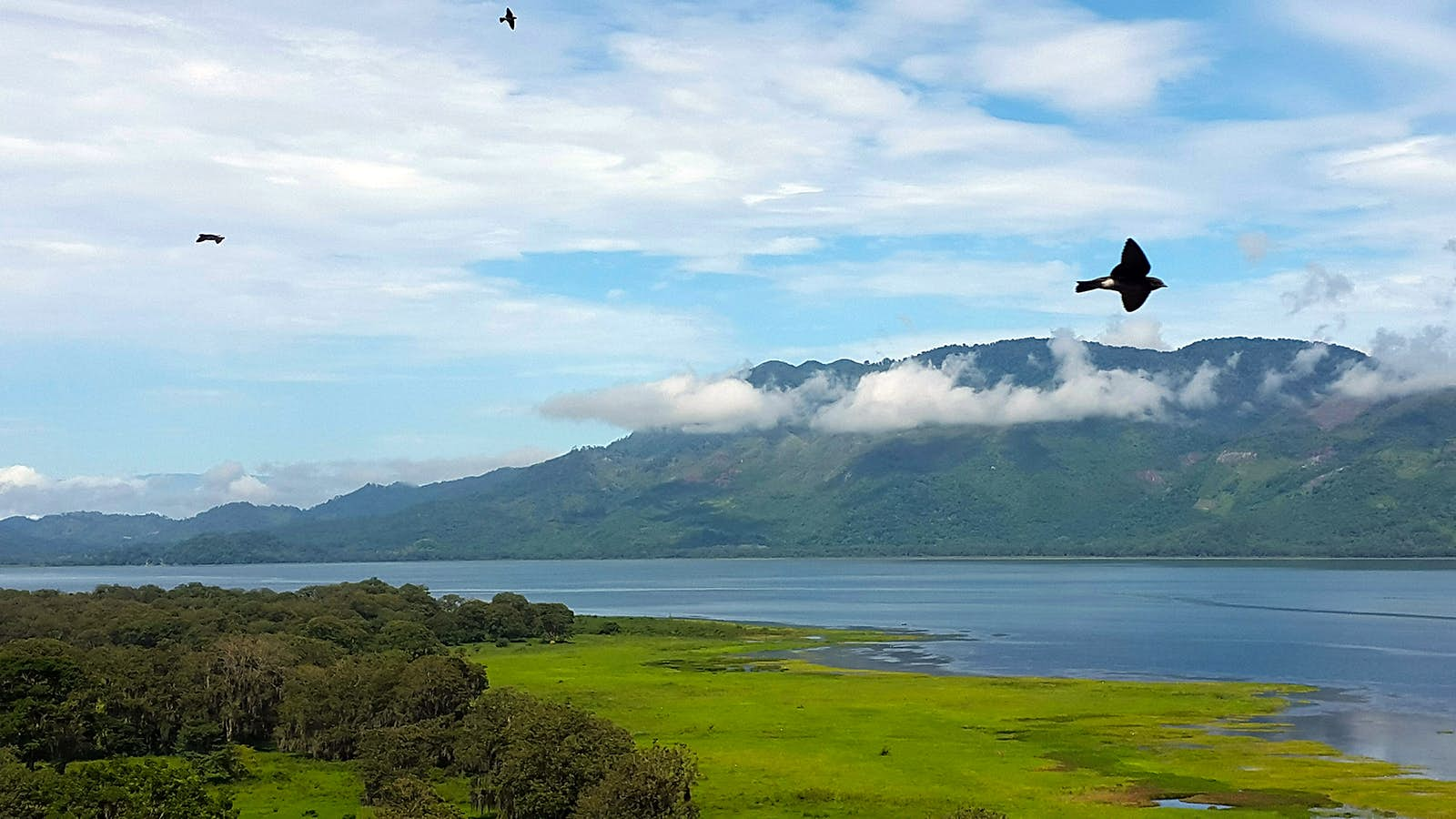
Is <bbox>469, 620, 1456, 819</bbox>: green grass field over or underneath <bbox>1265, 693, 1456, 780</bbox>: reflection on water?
over

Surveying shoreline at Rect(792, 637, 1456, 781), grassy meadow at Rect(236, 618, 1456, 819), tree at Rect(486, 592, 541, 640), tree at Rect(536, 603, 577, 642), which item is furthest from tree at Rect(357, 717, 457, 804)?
tree at Rect(536, 603, 577, 642)

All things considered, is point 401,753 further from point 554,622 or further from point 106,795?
point 554,622

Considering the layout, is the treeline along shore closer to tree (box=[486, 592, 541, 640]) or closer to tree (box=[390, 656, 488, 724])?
tree (box=[390, 656, 488, 724])

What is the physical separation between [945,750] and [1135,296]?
7924cm

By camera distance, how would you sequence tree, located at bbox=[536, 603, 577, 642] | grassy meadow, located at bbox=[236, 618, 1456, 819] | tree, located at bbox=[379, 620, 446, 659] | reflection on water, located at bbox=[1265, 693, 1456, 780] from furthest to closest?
1. tree, located at bbox=[536, 603, 577, 642]
2. tree, located at bbox=[379, 620, 446, 659]
3. reflection on water, located at bbox=[1265, 693, 1456, 780]
4. grassy meadow, located at bbox=[236, 618, 1456, 819]

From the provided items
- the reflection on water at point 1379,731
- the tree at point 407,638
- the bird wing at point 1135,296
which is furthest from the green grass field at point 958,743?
the bird wing at point 1135,296

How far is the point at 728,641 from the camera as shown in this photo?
18762 cm

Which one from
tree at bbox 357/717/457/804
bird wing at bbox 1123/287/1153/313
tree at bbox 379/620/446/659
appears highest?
bird wing at bbox 1123/287/1153/313

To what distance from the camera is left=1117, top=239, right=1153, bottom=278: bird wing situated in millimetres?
18047

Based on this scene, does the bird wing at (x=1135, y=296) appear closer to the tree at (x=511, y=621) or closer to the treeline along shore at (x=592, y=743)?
the treeline along shore at (x=592, y=743)

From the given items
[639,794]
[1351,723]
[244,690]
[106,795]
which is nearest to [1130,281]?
[639,794]

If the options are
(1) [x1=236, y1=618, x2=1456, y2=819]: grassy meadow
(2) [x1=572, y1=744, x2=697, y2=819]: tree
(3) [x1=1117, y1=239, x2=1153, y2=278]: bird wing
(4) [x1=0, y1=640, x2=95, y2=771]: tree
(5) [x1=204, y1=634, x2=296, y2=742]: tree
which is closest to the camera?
(3) [x1=1117, y1=239, x2=1153, y2=278]: bird wing

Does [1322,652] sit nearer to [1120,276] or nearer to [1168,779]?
[1168,779]

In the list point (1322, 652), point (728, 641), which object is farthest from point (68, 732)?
point (1322, 652)
